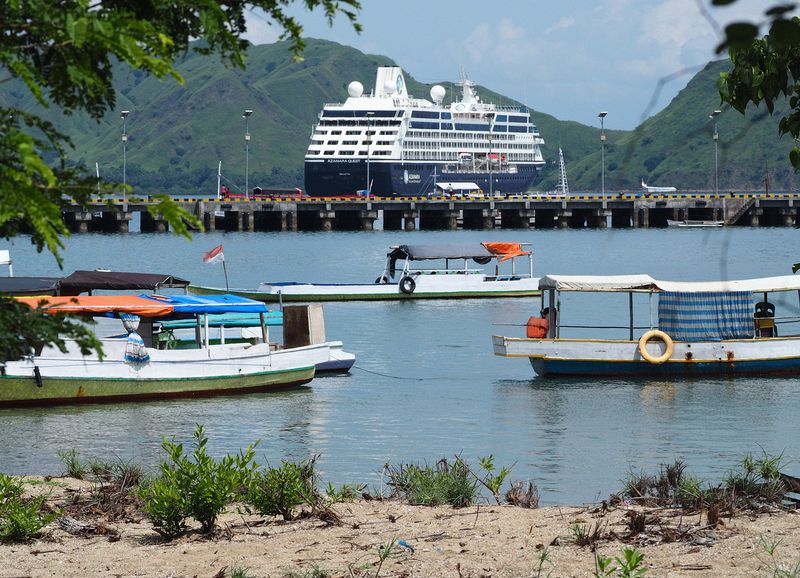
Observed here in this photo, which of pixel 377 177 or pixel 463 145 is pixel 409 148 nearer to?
pixel 377 177

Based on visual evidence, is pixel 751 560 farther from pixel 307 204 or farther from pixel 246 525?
pixel 307 204

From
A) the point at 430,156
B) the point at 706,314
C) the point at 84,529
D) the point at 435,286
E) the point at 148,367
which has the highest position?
the point at 430,156

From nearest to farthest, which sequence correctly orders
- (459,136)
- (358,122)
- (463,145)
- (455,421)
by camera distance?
(455,421) → (358,122) → (459,136) → (463,145)

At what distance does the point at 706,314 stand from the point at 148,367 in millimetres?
11733

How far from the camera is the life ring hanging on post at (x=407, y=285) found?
4969 centimetres

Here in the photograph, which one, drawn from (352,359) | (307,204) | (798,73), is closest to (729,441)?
(352,359)

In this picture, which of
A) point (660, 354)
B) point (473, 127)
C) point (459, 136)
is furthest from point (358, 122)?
point (660, 354)

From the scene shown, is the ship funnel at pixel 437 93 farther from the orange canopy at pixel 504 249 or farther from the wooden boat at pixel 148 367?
the wooden boat at pixel 148 367

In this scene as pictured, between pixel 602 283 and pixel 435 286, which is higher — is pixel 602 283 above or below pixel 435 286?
above

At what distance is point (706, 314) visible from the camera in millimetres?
26688

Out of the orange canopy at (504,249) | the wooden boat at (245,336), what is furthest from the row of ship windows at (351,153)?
the wooden boat at (245,336)

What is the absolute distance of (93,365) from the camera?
2331 cm

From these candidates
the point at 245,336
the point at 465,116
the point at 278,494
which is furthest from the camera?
the point at 465,116

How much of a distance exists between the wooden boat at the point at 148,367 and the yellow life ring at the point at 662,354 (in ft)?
23.0
